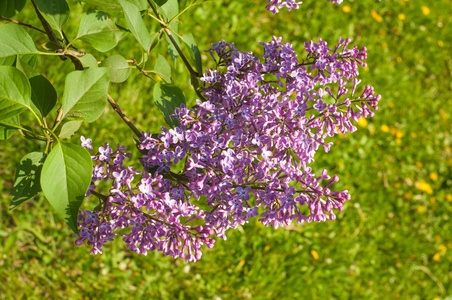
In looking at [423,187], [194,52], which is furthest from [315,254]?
[194,52]

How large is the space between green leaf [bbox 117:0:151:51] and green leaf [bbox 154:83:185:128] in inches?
5.5

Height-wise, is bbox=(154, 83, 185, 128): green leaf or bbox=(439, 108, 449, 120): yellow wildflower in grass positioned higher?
bbox=(439, 108, 449, 120): yellow wildflower in grass

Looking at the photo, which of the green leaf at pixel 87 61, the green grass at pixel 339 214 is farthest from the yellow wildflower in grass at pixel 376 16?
the green leaf at pixel 87 61

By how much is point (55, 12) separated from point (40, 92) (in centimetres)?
25

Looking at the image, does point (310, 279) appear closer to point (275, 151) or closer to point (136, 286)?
point (136, 286)

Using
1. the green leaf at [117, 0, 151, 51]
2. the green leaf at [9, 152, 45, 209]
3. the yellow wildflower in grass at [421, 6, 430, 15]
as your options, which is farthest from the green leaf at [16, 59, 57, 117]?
the yellow wildflower in grass at [421, 6, 430, 15]

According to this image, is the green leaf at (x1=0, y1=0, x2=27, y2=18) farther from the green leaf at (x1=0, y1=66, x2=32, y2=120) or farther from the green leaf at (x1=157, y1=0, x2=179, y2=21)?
the green leaf at (x1=157, y1=0, x2=179, y2=21)

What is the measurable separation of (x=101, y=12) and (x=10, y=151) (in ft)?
6.07

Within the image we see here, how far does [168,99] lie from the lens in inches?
53.7

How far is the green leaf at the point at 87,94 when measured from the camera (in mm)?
1170

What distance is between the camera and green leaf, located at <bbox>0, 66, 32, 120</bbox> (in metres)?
1.07

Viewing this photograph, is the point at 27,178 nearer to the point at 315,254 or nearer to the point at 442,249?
the point at 315,254

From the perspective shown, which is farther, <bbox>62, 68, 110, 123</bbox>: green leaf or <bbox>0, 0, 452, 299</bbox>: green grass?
<bbox>0, 0, 452, 299</bbox>: green grass

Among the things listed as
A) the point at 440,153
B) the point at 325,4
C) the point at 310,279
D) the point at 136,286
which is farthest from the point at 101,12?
the point at 440,153
